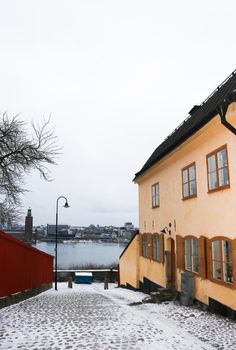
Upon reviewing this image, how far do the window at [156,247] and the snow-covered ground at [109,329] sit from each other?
248 inches

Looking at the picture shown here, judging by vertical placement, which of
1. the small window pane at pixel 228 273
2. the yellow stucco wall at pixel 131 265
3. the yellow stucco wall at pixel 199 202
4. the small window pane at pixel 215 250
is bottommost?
the yellow stucco wall at pixel 131 265

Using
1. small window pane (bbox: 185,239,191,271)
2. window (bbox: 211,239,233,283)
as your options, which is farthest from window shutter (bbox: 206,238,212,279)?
small window pane (bbox: 185,239,191,271)

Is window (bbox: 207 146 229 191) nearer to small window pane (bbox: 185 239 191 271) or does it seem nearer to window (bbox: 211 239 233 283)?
window (bbox: 211 239 233 283)

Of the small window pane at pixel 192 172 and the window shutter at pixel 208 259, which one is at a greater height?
the small window pane at pixel 192 172

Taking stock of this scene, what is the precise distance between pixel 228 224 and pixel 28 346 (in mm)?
6407

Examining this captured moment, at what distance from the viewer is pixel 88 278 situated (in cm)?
3222

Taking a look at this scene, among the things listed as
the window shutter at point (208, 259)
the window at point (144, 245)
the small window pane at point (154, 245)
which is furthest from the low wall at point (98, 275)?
the window shutter at point (208, 259)

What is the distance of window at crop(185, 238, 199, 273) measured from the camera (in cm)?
1221

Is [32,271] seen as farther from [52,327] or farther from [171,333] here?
[171,333]

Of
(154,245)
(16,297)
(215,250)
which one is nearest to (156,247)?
(154,245)

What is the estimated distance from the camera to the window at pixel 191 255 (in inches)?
481

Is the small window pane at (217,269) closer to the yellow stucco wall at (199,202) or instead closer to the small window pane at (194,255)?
the yellow stucco wall at (199,202)

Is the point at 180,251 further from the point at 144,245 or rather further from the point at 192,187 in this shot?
the point at 144,245

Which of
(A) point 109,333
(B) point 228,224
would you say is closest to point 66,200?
(B) point 228,224
